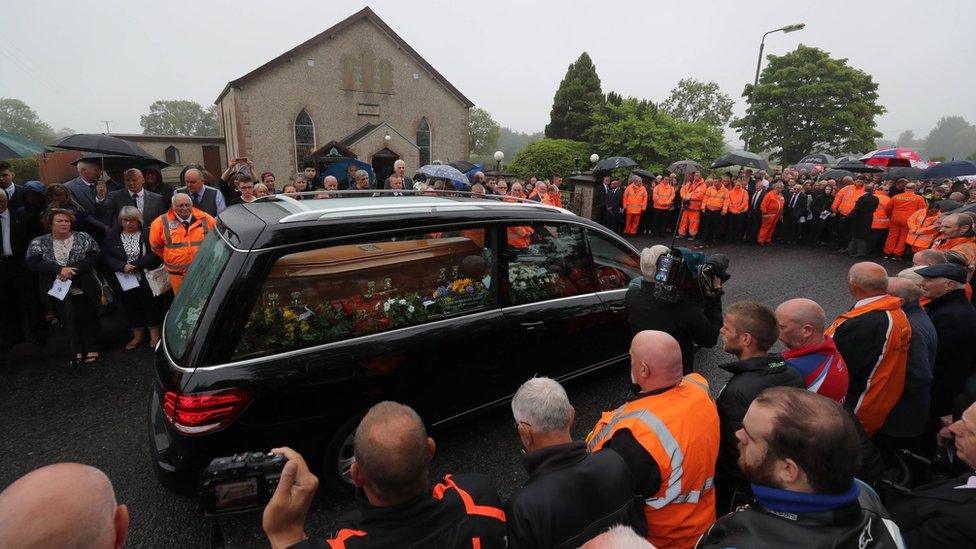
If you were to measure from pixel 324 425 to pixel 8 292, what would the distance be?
466cm

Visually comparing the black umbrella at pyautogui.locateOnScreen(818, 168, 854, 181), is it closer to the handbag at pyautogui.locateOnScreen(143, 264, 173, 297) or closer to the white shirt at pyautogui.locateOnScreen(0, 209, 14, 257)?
the handbag at pyautogui.locateOnScreen(143, 264, 173, 297)

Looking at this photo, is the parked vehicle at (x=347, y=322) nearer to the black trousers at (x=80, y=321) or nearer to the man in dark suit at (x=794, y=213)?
the black trousers at (x=80, y=321)

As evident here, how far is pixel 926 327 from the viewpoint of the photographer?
9.36ft

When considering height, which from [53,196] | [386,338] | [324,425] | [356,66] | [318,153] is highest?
[356,66]

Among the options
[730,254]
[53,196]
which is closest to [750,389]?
[53,196]

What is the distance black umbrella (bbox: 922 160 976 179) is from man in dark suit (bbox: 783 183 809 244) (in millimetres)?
4063

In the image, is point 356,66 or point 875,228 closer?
point 875,228

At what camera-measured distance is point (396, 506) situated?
4.18ft

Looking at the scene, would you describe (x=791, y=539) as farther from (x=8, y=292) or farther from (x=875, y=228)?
(x=875, y=228)

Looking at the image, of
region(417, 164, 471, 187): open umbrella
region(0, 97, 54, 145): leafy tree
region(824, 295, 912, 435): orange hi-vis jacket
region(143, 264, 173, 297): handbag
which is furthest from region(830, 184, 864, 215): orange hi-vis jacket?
region(0, 97, 54, 145): leafy tree

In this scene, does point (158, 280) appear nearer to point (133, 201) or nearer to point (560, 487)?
point (133, 201)

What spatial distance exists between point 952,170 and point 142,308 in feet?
58.9

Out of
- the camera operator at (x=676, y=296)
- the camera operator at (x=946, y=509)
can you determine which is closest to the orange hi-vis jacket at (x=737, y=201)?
the camera operator at (x=676, y=296)

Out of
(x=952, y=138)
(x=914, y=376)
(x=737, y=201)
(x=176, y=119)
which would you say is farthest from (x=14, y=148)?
(x=952, y=138)
